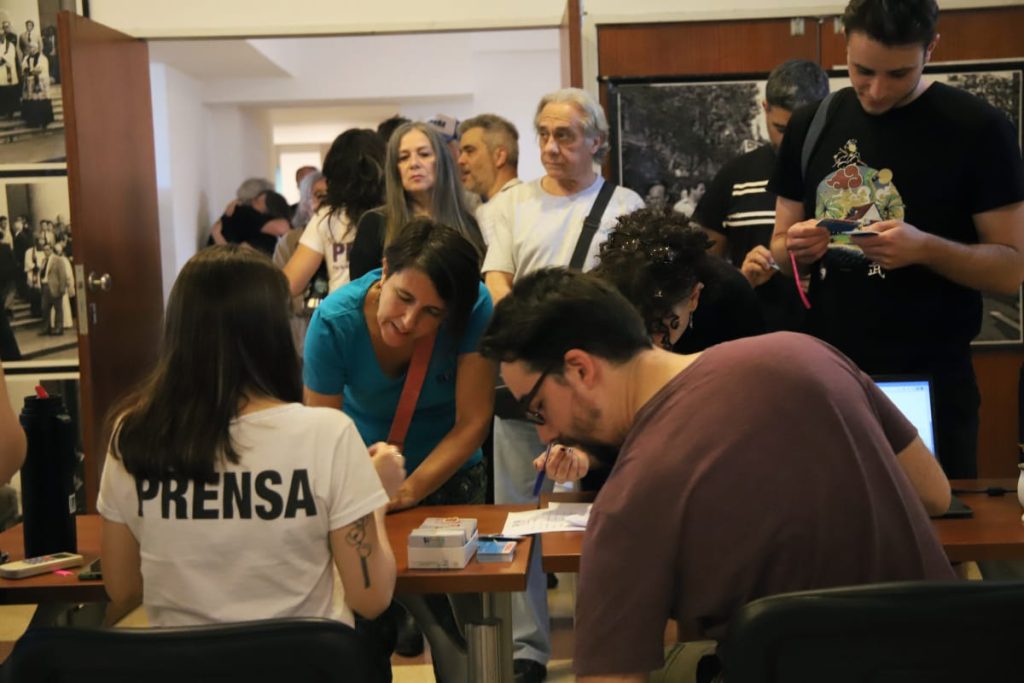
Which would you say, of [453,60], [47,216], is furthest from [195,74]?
[47,216]

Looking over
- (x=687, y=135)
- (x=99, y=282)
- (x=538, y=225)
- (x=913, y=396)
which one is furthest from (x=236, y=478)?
(x=687, y=135)

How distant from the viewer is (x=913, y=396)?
7.98 feet

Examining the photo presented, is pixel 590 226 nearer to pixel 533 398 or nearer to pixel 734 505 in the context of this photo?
pixel 533 398

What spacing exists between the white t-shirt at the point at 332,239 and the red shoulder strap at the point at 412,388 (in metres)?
1.46

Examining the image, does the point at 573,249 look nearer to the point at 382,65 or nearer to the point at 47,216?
the point at 47,216

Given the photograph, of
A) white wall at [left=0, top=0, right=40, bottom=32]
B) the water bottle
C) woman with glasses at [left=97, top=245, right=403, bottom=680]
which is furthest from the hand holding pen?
white wall at [left=0, top=0, right=40, bottom=32]

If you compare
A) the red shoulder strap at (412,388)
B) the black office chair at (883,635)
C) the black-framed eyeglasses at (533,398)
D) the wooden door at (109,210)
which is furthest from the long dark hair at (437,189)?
the black office chair at (883,635)

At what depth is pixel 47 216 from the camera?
4785 mm

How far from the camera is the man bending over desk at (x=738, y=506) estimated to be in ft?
4.27

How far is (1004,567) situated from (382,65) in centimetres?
734

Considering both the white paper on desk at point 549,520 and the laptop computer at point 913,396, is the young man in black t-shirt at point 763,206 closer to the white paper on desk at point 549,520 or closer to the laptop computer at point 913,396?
the laptop computer at point 913,396

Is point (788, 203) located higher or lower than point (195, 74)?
lower

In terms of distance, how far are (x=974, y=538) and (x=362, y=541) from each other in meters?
→ 1.11

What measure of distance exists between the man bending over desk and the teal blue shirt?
1.21 metres
